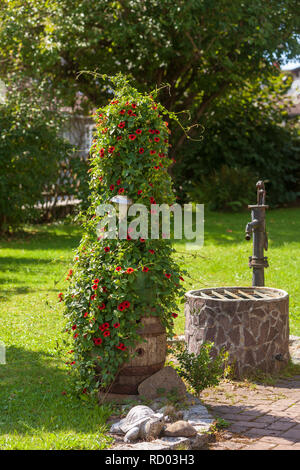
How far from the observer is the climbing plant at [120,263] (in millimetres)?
4414

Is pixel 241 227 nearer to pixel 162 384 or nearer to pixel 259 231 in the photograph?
pixel 259 231

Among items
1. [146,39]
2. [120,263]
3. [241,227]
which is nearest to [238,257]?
[241,227]

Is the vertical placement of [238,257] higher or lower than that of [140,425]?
higher

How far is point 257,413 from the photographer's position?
4.57 metres

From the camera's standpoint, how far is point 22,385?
5.07 metres

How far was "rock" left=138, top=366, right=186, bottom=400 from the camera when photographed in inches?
176

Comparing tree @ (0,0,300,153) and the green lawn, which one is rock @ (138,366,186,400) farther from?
tree @ (0,0,300,153)

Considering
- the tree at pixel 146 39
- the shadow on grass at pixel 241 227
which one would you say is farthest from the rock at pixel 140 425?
the tree at pixel 146 39

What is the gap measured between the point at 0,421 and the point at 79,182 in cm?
1143

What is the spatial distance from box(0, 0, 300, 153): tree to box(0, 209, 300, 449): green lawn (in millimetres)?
3908

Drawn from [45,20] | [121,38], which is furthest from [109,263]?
[45,20]

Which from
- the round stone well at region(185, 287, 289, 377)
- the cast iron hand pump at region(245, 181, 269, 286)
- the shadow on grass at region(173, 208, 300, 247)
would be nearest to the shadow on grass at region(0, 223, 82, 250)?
the shadow on grass at region(173, 208, 300, 247)

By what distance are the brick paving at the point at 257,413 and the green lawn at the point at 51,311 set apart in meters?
0.87

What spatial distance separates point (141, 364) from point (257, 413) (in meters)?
0.92
